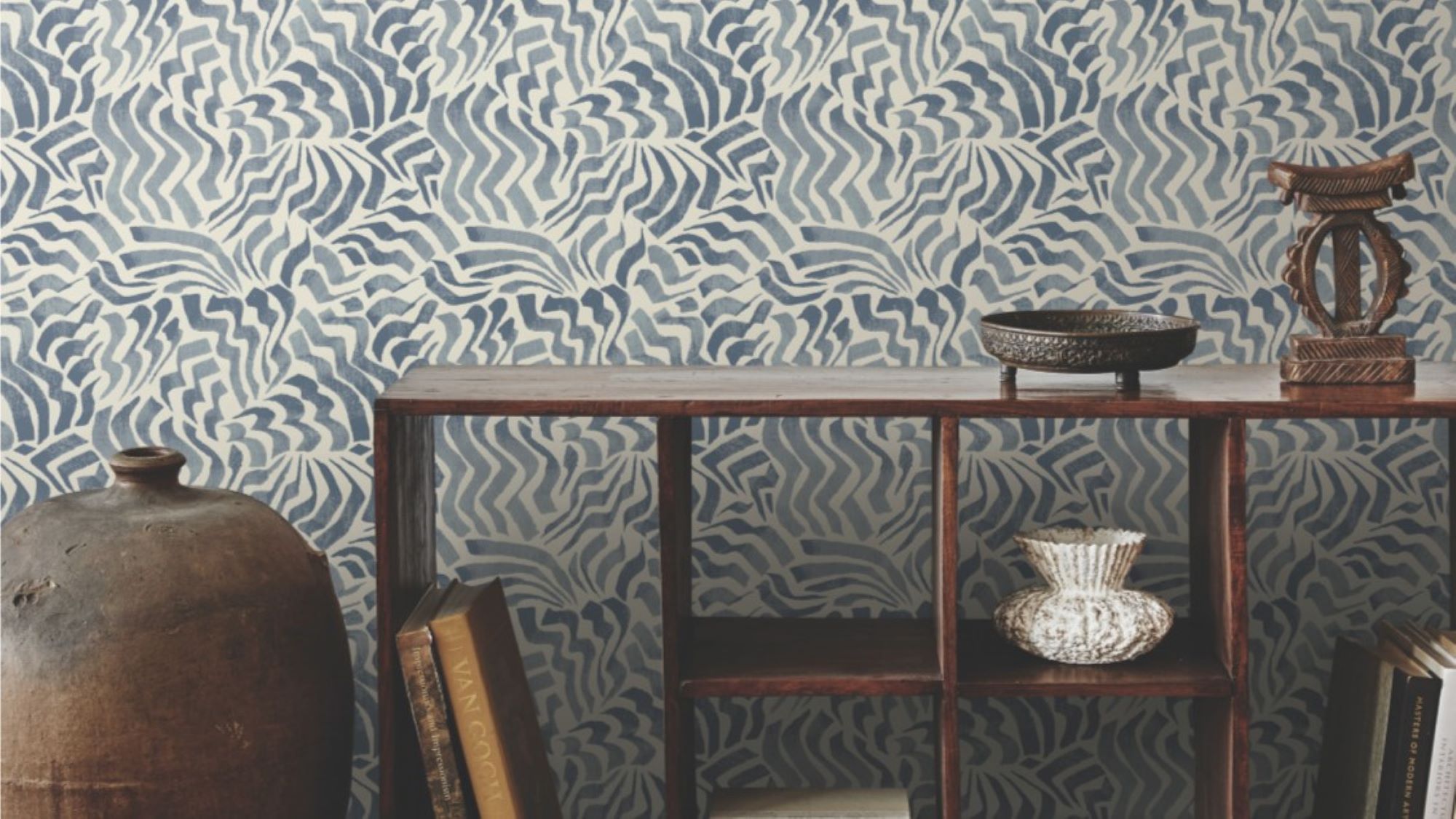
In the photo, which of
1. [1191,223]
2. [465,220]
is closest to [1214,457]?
[1191,223]

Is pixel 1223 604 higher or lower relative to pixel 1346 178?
lower

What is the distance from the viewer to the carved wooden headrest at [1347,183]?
5.50 feet

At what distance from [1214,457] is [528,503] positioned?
0.97 m

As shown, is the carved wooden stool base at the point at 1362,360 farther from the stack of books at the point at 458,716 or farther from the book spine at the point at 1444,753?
the stack of books at the point at 458,716

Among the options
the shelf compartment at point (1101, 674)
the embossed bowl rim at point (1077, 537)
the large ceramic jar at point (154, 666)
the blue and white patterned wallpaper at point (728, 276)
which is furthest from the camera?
the blue and white patterned wallpaper at point (728, 276)

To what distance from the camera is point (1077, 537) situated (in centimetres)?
190

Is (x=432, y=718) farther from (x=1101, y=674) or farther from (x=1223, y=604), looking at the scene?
(x=1223, y=604)

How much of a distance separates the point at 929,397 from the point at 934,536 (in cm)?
24

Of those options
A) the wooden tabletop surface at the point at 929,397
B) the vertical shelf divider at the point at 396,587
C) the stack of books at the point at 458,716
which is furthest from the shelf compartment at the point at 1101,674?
the vertical shelf divider at the point at 396,587

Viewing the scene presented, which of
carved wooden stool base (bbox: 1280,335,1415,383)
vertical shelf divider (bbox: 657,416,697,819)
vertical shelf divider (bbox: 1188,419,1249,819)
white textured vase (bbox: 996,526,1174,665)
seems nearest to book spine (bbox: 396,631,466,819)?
vertical shelf divider (bbox: 657,416,697,819)

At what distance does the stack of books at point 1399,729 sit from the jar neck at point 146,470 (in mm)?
1423

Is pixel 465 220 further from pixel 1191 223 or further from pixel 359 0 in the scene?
pixel 1191 223

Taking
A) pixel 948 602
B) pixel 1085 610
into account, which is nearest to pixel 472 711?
pixel 948 602

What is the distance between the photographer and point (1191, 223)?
6.97 ft
